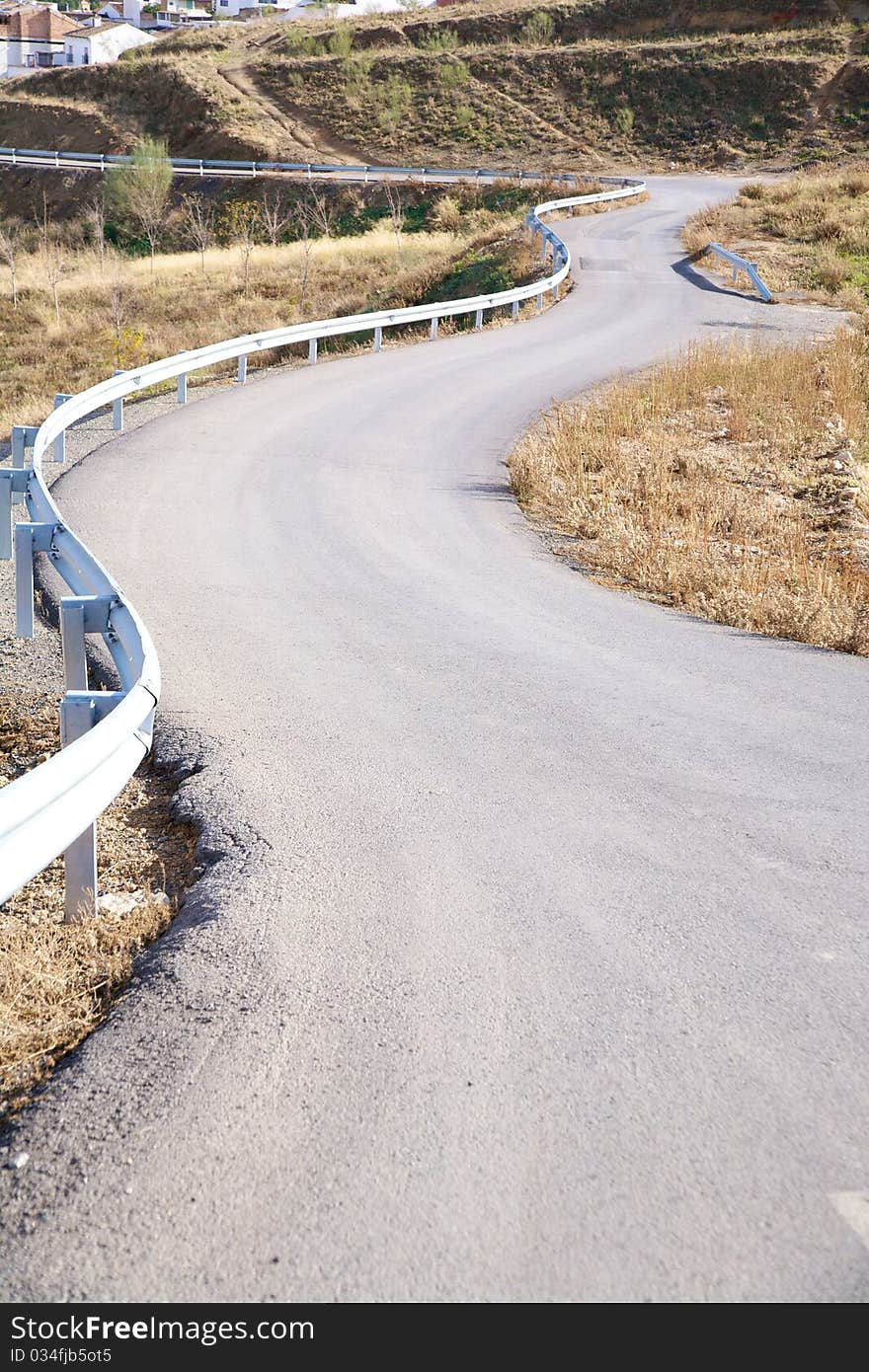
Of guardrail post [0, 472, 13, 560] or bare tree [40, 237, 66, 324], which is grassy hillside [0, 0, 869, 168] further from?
guardrail post [0, 472, 13, 560]

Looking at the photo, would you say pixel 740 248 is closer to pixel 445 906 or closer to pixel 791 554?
pixel 791 554

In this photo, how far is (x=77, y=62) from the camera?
360ft

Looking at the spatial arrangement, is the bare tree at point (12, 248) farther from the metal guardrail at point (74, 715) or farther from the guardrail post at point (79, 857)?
the guardrail post at point (79, 857)

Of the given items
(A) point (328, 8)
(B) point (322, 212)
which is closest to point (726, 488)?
(B) point (322, 212)

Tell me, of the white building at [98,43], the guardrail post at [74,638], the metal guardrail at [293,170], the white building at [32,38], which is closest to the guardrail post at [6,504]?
the guardrail post at [74,638]

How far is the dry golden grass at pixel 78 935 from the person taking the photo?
147 inches

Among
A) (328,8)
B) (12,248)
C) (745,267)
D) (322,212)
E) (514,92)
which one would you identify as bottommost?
(12,248)

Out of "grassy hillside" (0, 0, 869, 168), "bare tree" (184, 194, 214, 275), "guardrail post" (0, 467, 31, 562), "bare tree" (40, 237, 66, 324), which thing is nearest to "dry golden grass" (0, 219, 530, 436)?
"bare tree" (40, 237, 66, 324)

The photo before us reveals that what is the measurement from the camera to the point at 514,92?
76.4 metres

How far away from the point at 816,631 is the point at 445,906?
5046 mm

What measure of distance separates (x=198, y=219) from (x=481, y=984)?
53528mm

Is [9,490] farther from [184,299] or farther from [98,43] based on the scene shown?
[98,43]

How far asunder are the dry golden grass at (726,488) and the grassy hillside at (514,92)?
50.8 m

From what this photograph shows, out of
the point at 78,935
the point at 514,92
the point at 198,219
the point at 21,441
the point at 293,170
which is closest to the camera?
the point at 78,935
